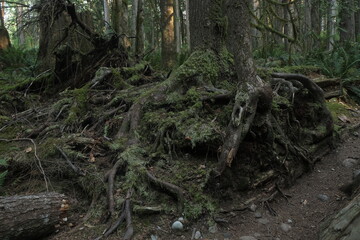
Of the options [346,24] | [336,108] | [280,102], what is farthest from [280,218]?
[346,24]

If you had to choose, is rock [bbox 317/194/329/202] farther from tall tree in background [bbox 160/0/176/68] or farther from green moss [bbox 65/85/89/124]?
tall tree in background [bbox 160/0/176/68]

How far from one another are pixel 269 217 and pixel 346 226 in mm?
1175

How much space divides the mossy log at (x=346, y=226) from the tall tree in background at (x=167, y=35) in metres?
8.88

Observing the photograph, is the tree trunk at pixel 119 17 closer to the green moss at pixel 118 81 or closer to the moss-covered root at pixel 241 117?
the green moss at pixel 118 81

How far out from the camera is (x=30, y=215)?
3.27 m

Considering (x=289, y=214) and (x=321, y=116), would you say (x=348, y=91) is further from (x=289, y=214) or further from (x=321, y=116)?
(x=289, y=214)

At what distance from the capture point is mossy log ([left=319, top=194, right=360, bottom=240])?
8.44ft

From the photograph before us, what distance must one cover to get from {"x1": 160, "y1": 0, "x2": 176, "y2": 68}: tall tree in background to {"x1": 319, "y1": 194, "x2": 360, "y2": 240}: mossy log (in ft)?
29.1

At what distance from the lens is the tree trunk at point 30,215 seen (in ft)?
10.2

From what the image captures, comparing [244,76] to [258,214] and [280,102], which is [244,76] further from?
[258,214]

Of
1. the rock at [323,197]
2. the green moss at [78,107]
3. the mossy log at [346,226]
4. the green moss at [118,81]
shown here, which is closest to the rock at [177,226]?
the mossy log at [346,226]

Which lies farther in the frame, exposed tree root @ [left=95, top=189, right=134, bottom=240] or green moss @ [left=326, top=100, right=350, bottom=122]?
green moss @ [left=326, top=100, right=350, bottom=122]

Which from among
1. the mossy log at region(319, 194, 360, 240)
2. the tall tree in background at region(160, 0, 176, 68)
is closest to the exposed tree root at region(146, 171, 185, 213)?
the mossy log at region(319, 194, 360, 240)

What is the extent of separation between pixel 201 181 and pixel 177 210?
1.71 feet
